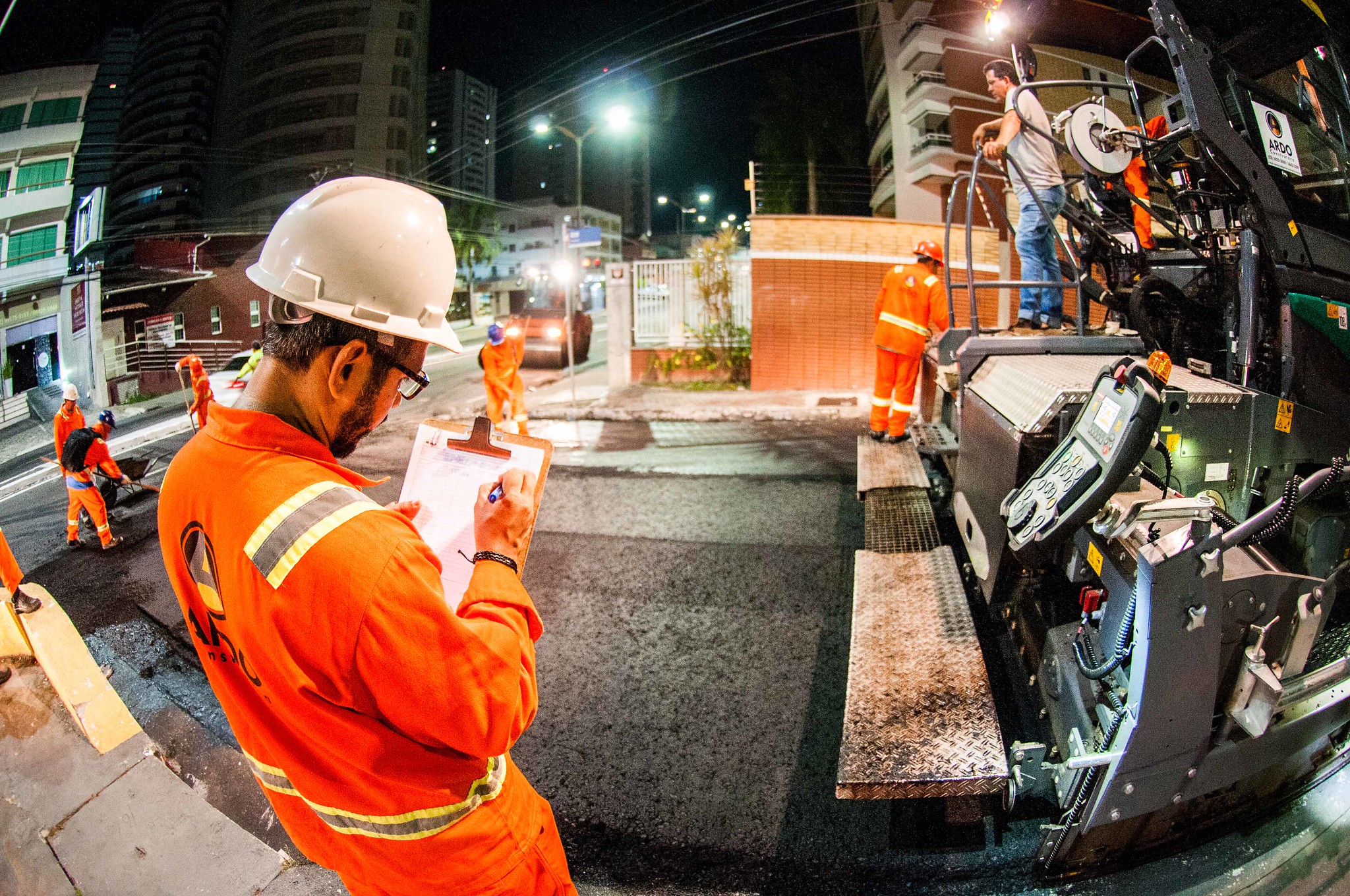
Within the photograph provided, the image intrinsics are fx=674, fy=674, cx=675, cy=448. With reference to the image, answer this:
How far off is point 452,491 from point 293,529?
0.63 m

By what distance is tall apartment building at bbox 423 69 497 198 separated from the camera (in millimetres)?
12266

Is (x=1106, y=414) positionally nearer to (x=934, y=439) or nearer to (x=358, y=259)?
(x=358, y=259)

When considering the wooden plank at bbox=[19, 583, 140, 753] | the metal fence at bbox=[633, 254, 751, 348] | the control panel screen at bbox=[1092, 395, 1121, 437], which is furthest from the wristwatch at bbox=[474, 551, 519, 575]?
the metal fence at bbox=[633, 254, 751, 348]

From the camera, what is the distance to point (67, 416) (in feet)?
12.6

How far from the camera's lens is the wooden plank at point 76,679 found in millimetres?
2664

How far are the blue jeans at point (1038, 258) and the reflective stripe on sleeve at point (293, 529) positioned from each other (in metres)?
5.55

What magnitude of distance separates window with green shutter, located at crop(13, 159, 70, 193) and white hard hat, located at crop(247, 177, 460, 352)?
2.81m

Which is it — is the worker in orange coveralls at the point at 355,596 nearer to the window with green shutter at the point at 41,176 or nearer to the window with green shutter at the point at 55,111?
the window with green shutter at the point at 41,176

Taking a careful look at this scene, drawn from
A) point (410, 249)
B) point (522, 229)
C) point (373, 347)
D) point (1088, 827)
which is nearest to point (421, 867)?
point (373, 347)

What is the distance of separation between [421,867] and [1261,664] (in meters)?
2.26

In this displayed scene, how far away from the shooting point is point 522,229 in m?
75.4

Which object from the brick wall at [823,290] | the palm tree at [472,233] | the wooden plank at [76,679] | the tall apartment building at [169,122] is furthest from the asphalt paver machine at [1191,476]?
the palm tree at [472,233]

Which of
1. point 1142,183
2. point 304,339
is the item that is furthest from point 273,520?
point 1142,183

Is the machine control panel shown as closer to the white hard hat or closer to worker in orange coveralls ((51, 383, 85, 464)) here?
the white hard hat
